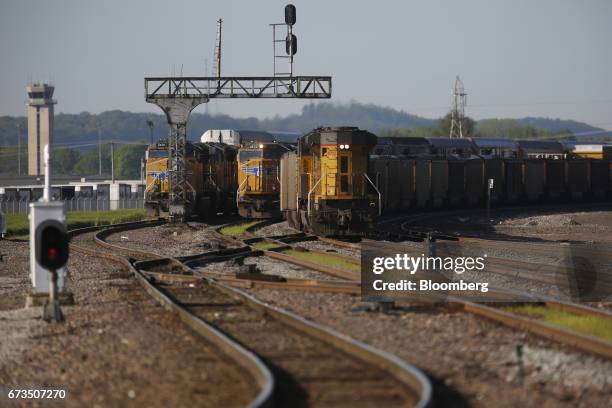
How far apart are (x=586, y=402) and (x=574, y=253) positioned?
47.7 ft

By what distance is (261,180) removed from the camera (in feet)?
127

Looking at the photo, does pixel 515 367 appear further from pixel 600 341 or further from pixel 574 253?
pixel 574 253

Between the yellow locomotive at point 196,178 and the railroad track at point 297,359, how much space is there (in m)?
27.3

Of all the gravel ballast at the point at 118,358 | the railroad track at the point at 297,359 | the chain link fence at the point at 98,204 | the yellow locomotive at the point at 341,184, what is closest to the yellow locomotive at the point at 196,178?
the yellow locomotive at the point at 341,184

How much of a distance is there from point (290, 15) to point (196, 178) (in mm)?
8465

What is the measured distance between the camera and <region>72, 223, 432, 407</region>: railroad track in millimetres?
7215

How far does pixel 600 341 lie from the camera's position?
8.77m

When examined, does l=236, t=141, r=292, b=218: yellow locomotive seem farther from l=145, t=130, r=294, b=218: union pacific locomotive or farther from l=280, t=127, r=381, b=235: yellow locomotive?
l=280, t=127, r=381, b=235: yellow locomotive

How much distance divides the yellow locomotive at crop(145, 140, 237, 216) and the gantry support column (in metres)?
0.98

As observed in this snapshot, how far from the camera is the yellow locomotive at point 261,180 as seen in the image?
128 feet

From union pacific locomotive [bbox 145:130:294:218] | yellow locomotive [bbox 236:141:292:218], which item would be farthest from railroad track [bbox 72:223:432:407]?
union pacific locomotive [bbox 145:130:294:218]

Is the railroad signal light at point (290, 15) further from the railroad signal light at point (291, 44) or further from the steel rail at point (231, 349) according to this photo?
the steel rail at point (231, 349)

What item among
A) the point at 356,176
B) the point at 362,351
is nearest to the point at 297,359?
the point at 362,351

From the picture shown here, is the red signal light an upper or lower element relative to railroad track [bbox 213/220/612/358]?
upper
